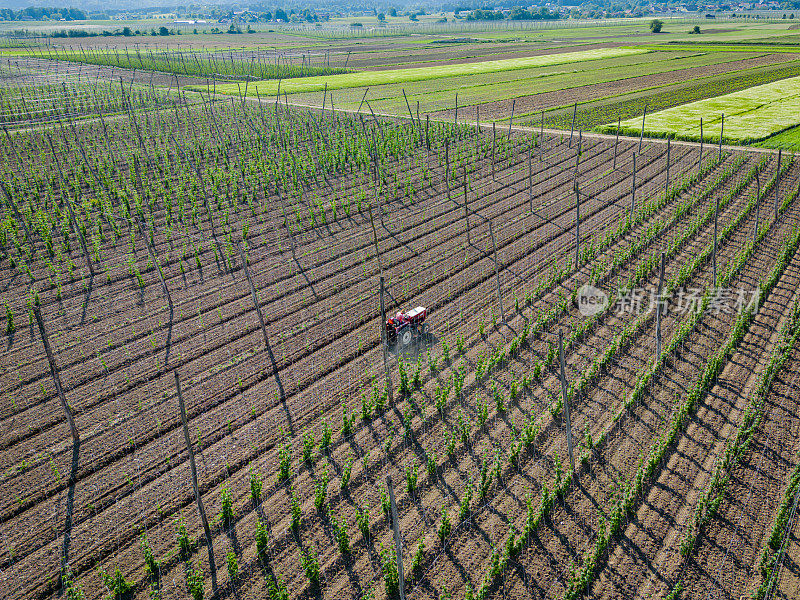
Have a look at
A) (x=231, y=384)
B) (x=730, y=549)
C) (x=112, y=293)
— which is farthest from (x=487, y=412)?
(x=112, y=293)

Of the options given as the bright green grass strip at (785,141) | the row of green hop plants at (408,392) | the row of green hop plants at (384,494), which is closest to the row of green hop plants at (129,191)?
the row of green hop plants at (408,392)

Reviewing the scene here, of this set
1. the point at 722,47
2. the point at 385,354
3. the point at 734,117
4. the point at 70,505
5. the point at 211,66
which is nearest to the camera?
the point at 70,505

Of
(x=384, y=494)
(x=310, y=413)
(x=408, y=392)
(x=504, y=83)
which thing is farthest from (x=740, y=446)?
(x=504, y=83)

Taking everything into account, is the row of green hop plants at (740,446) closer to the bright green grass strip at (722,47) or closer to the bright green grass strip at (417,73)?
the bright green grass strip at (417,73)

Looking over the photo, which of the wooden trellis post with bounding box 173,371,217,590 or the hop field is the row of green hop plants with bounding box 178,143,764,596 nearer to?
the hop field

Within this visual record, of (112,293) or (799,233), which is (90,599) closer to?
(112,293)

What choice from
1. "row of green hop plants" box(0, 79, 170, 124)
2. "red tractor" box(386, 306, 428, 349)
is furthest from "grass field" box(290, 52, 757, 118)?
"red tractor" box(386, 306, 428, 349)

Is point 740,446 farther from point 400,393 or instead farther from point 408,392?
point 400,393
